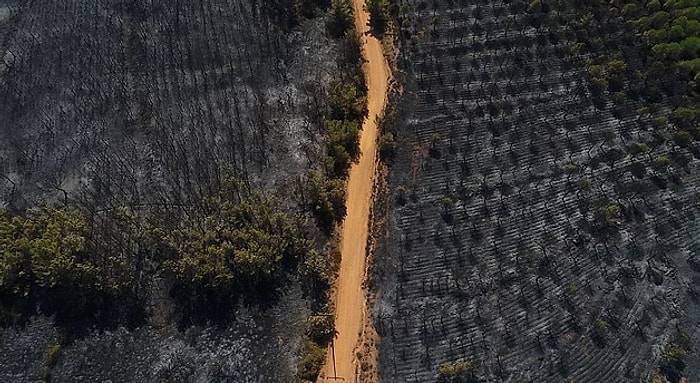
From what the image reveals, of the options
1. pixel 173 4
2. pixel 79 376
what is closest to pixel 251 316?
pixel 79 376

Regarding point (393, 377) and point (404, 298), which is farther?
point (404, 298)

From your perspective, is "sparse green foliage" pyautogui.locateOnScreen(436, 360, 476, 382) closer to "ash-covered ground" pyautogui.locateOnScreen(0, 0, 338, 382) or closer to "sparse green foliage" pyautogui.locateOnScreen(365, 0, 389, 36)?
"ash-covered ground" pyautogui.locateOnScreen(0, 0, 338, 382)

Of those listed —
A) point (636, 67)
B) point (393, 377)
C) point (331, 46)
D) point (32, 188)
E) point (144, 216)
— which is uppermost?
point (331, 46)

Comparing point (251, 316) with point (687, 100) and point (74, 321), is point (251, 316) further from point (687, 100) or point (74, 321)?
point (687, 100)

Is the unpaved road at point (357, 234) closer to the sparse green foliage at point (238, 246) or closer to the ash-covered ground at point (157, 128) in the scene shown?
the ash-covered ground at point (157, 128)

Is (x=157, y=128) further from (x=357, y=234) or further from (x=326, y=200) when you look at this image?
(x=357, y=234)

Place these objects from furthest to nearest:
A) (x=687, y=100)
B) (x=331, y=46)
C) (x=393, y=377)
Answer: (x=331, y=46), (x=687, y=100), (x=393, y=377)

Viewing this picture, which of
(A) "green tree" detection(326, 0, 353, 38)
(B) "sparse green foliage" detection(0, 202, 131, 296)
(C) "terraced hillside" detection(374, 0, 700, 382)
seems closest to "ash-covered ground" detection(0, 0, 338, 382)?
(A) "green tree" detection(326, 0, 353, 38)
